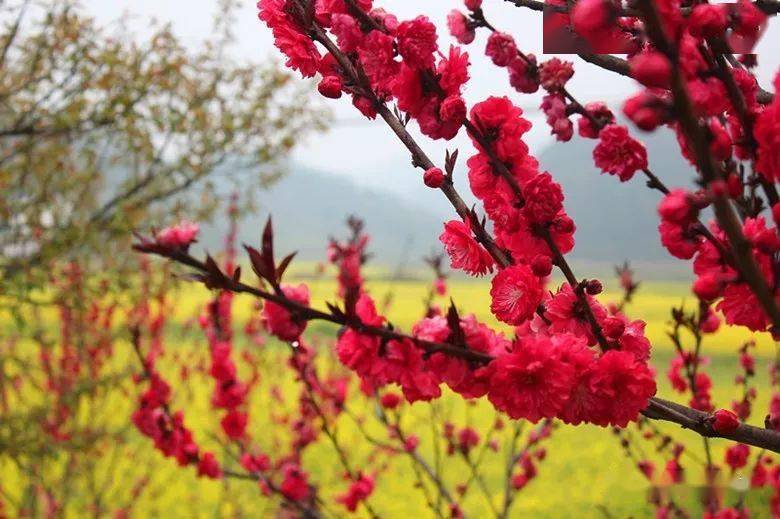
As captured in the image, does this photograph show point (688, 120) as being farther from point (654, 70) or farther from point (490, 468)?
point (490, 468)

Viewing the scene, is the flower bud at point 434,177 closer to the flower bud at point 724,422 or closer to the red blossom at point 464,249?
the red blossom at point 464,249

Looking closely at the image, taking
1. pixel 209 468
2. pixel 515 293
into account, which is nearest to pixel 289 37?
pixel 515 293

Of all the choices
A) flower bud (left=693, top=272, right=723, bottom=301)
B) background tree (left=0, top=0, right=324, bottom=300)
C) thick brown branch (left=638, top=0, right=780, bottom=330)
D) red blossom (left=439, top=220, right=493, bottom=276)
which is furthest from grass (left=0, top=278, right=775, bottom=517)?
thick brown branch (left=638, top=0, right=780, bottom=330)

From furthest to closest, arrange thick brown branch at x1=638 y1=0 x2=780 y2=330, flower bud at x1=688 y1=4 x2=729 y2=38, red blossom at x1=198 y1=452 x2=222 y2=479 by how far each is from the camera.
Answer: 1. red blossom at x1=198 y1=452 x2=222 y2=479
2. flower bud at x1=688 y1=4 x2=729 y2=38
3. thick brown branch at x1=638 y1=0 x2=780 y2=330

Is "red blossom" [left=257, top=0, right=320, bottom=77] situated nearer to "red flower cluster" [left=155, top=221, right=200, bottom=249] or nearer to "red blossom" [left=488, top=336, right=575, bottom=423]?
"red flower cluster" [left=155, top=221, right=200, bottom=249]

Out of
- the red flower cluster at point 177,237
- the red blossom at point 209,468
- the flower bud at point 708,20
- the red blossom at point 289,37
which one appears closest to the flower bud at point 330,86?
the red blossom at point 289,37

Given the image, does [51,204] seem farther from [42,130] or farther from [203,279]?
[203,279]

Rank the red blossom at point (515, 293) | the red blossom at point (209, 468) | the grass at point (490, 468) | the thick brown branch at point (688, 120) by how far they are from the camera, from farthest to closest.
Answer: the grass at point (490, 468) < the red blossom at point (209, 468) < the red blossom at point (515, 293) < the thick brown branch at point (688, 120)

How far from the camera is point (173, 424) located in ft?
3.91

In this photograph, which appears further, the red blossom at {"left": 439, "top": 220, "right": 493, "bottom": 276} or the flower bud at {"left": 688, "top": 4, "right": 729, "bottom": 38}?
the red blossom at {"left": 439, "top": 220, "right": 493, "bottom": 276}

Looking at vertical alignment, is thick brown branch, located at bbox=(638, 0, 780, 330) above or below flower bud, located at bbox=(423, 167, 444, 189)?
below

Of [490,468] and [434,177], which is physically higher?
[490,468]

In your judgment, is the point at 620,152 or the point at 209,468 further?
the point at 209,468

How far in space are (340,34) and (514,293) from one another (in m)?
0.23
